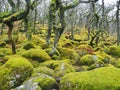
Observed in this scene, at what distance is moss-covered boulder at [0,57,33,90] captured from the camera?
1156 cm

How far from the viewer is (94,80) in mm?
9945

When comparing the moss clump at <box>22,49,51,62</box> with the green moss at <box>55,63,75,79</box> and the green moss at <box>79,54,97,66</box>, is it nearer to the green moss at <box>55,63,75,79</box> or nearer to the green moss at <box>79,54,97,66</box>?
the green moss at <box>79,54,97,66</box>

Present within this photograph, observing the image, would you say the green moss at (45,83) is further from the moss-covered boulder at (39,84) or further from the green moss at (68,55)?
the green moss at (68,55)

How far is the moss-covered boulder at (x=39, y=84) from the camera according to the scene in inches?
424

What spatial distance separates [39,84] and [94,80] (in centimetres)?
262

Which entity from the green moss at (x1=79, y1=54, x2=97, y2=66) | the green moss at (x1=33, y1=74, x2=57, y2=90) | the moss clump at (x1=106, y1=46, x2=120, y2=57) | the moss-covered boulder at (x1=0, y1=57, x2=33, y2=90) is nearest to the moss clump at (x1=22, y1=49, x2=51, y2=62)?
the green moss at (x1=79, y1=54, x2=97, y2=66)

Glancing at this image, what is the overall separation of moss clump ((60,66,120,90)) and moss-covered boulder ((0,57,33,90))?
7.21ft

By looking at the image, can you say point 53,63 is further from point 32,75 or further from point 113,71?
point 113,71

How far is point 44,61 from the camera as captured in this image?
687 inches

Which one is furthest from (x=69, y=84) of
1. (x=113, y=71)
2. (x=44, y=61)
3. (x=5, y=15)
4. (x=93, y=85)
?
(x=5, y=15)

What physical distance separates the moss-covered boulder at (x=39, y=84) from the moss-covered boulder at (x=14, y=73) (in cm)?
57

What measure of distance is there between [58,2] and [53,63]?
16.0 ft

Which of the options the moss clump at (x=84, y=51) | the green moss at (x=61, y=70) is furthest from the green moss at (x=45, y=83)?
the moss clump at (x=84, y=51)

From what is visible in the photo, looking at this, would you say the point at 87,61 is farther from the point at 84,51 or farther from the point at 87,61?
the point at 84,51
